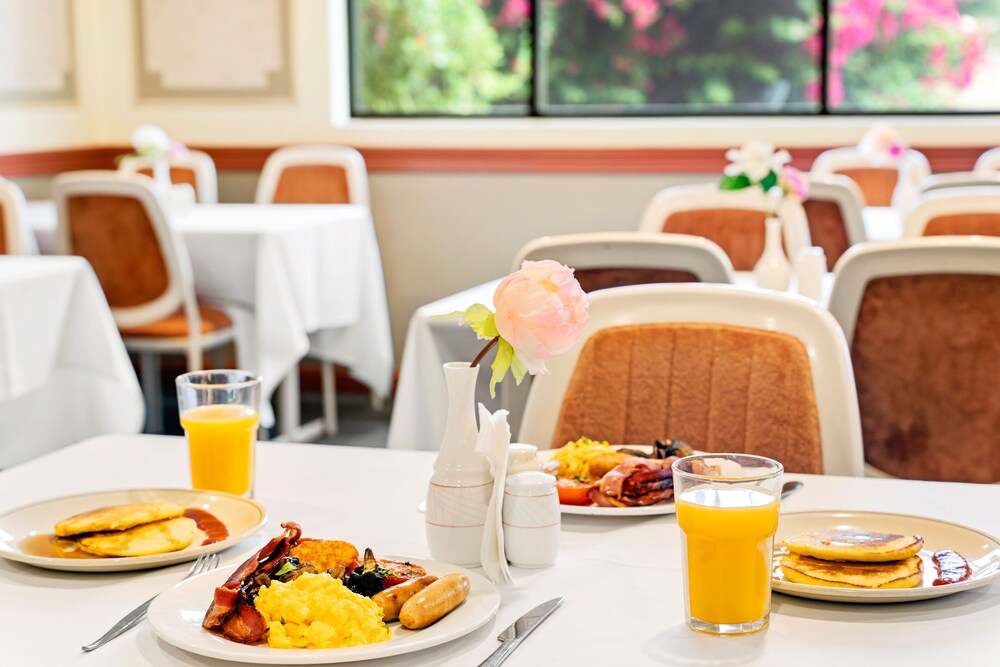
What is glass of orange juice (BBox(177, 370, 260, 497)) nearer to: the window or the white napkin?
the white napkin

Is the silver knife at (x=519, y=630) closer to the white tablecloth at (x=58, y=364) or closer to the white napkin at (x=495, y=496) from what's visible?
the white napkin at (x=495, y=496)

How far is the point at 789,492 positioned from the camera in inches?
46.4

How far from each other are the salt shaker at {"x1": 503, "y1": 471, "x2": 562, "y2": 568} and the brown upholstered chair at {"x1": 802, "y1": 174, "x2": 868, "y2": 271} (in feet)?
8.52

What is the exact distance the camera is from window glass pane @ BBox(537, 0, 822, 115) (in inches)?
191

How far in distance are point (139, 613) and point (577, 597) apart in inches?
12.2

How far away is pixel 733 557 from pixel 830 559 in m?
0.12

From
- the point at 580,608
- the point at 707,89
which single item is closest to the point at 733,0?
the point at 707,89

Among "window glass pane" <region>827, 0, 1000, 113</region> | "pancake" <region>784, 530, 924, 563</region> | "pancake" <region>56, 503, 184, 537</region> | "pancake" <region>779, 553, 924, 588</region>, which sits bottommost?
"pancake" <region>779, 553, 924, 588</region>

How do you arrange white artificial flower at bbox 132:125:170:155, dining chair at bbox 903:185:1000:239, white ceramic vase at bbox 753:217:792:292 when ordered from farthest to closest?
1. white artificial flower at bbox 132:125:170:155
2. dining chair at bbox 903:185:1000:239
3. white ceramic vase at bbox 753:217:792:292

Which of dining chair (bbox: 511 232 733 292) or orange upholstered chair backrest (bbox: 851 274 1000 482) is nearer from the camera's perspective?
orange upholstered chair backrest (bbox: 851 274 1000 482)

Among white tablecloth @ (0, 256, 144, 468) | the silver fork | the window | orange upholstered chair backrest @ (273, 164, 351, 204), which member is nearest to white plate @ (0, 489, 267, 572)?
the silver fork

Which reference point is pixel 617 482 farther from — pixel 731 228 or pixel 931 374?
pixel 731 228

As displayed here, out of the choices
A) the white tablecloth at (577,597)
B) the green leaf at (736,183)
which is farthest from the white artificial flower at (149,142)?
the white tablecloth at (577,597)

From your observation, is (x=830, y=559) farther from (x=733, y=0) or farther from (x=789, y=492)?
(x=733, y=0)
